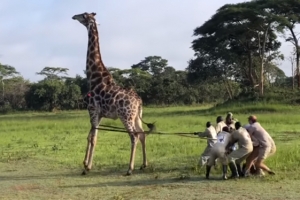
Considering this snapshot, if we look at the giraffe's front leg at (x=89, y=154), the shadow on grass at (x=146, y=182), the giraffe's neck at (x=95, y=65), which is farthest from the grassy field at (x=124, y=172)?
the giraffe's neck at (x=95, y=65)

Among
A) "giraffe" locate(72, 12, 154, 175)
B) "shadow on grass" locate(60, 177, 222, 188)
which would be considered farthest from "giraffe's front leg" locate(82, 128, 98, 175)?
"shadow on grass" locate(60, 177, 222, 188)

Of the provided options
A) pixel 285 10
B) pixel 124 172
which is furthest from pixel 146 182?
pixel 285 10

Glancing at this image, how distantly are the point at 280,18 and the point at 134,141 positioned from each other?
74.1 ft

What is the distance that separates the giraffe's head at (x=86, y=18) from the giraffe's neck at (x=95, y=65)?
11 centimetres

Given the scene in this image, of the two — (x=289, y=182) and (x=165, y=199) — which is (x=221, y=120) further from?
(x=165, y=199)

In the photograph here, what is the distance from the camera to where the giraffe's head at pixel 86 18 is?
39.5 feet

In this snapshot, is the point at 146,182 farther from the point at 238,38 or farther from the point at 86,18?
the point at 238,38

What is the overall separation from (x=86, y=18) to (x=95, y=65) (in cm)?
104

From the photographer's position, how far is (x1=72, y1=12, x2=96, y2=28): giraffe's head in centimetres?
1205

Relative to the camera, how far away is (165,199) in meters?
8.27

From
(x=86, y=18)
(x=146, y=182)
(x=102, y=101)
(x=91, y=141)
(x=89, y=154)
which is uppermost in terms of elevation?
(x=86, y=18)

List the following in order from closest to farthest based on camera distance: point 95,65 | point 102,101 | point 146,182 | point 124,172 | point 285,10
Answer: point 146,182
point 124,172
point 102,101
point 95,65
point 285,10

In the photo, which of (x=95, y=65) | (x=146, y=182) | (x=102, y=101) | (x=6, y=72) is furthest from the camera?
(x=6, y=72)

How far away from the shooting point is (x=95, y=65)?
1219 centimetres
